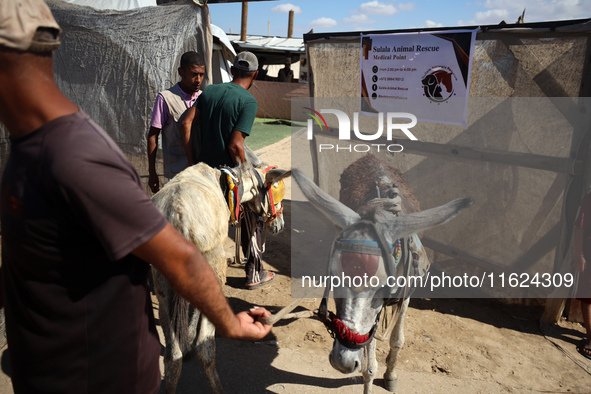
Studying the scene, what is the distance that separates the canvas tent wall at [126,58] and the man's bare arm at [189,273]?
546cm

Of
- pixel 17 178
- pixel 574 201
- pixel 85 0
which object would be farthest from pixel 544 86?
pixel 85 0

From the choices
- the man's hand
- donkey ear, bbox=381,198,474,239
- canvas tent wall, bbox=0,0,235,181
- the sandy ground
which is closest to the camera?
the man's hand

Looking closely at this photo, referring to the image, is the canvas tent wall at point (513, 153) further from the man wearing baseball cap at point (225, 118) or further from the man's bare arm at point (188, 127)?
the man's bare arm at point (188, 127)

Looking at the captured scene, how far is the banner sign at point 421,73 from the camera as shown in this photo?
15.1ft

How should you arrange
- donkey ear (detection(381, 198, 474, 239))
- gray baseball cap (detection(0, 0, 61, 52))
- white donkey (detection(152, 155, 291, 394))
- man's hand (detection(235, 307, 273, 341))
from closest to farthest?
gray baseball cap (detection(0, 0, 61, 52)) → man's hand (detection(235, 307, 273, 341)) → donkey ear (detection(381, 198, 474, 239)) → white donkey (detection(152, 155, 291, 394))

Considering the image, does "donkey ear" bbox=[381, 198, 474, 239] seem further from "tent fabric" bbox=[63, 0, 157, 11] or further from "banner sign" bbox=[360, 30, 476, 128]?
"tent fabric" bbox=[63, 0, 157, 11]

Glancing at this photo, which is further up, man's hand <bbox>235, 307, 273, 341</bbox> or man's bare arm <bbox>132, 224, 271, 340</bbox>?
man's bare arm <bbox>132, 224, 271, 340</bbox>

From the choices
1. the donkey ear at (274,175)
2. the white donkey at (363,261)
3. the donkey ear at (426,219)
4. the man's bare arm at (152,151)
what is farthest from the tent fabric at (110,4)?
the donkey ear at (426,219)

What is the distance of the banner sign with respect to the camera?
15.1ft

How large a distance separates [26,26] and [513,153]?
15.4 ft

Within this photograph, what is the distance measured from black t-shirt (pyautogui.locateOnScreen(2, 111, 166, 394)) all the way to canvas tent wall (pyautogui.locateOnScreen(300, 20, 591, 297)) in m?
4.35

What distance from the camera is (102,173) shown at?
103 cm

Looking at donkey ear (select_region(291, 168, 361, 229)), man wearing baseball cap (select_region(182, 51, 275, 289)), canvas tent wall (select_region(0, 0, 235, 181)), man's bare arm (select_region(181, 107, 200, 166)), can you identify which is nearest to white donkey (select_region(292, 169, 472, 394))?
donkey ear (select_region(291, 168, 361, 229))

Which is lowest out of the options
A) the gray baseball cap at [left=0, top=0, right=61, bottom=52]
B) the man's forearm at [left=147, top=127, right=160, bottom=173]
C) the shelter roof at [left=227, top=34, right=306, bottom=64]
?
the man's forearm at [left=147, top=127, right=160, bottom=173]
